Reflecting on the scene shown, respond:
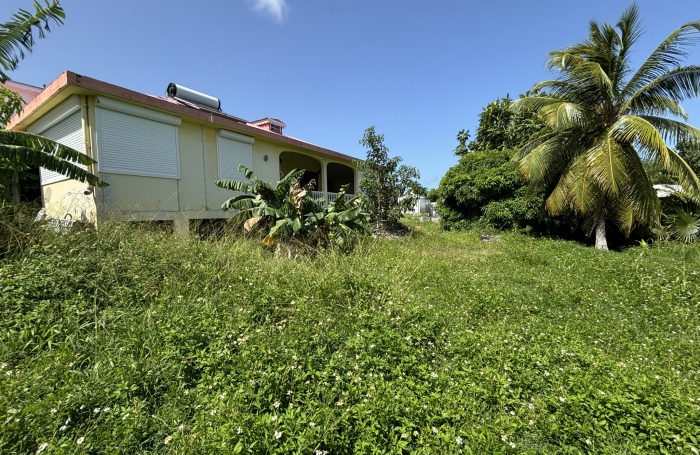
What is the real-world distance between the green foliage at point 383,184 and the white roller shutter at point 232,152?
13.5ft

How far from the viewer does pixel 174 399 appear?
7.54 feet

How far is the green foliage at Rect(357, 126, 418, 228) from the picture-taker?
10375mm

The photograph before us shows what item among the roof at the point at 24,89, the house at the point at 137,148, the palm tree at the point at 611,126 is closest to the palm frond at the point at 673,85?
the palm tree at the point at 611,126

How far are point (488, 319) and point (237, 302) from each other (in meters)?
3.52

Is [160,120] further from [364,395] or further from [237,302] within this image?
[364,395]

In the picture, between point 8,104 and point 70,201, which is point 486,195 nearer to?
point 70,201

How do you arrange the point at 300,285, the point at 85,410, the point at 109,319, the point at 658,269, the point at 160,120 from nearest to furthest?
the point at 85,410 → the point at 109,319 → the point at 300,285 → the point at 658,269 → the point at 160,120

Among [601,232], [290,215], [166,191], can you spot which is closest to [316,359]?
[290,215]

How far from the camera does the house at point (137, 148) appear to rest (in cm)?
638

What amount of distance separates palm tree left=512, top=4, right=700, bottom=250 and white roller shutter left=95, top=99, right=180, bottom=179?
462 inches

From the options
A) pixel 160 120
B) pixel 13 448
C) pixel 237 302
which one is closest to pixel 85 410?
pixel 13 448

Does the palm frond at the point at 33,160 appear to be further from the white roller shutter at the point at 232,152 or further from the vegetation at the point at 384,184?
the vegetation at the point at 384,184

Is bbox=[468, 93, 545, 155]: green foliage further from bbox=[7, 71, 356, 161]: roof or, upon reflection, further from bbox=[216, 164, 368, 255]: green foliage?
bbox=[7, 71, 356, 161]: roof

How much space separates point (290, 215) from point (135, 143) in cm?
429
